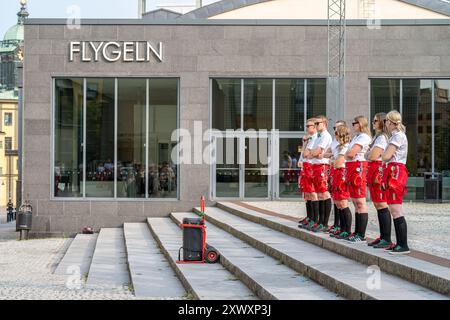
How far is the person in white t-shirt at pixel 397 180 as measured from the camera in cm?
→ 852

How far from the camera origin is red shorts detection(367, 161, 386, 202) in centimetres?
875

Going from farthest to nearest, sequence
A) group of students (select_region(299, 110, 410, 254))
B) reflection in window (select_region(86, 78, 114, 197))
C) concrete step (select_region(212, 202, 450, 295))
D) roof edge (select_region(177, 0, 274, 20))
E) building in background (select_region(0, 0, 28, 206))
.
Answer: building in background (select_region(0, 0, 28, 206)), roof edge (select_region(177, 0, 274, 20)), reflection in window (select_region(86, 78, 114, 197)), group of students (select_region(299, 110, 410, 254)), concrete step (select_region(212, 202, 450, 295))

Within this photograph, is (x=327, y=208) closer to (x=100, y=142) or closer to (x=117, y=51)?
(x=100, y=142)

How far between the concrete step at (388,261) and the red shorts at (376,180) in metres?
0.65

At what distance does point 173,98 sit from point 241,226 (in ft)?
27.2

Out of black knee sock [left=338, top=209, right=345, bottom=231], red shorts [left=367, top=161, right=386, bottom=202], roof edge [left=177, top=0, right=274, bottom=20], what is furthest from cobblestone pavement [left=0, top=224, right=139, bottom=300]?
roof edge [left=177, top=0, right=274, bottom=20]

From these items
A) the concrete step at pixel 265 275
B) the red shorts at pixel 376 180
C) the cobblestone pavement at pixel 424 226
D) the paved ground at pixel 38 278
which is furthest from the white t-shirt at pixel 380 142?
the paved ground at pixel 38 278

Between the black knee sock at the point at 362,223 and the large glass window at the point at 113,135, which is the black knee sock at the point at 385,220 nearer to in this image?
the black knee sock at the point at 362,223

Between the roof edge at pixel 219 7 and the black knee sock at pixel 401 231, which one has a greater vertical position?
the roof edge at pixel 219 7

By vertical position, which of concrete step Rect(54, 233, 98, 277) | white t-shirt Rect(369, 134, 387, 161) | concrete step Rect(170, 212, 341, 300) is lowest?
concrete step Rect(54, 233, 98, 277)

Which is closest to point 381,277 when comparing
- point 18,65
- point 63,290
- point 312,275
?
point 312,275

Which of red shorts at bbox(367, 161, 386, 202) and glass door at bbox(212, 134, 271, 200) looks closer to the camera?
red shorts at bbox(367, 161, 386, 202)

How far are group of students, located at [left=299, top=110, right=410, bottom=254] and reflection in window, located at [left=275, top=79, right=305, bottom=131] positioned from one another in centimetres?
972

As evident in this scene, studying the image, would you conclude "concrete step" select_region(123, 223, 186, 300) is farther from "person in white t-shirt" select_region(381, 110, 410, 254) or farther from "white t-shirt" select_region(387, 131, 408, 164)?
"white t-shirt" select_region(387, 131, 408, 164)
